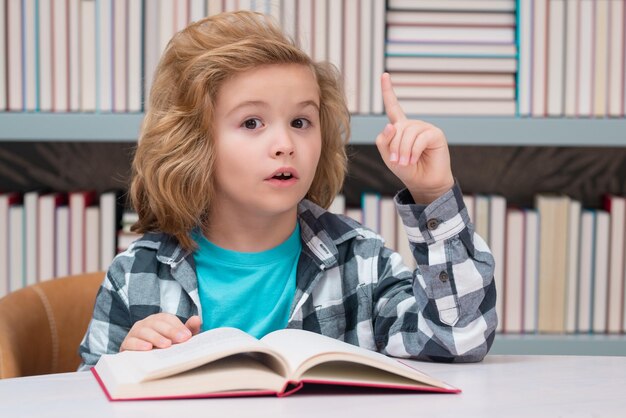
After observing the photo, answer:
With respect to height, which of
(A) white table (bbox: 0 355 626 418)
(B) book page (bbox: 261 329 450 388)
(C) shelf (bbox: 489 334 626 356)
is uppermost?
(B) book page (bbox: 261 329 450 388)

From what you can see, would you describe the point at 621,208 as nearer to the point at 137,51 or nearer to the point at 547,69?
the point at 547,69

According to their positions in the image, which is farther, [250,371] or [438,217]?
[438,217]

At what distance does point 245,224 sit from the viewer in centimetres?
126

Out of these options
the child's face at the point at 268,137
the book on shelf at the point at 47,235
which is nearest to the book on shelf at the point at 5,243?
the book on shelf at the point at 47,235

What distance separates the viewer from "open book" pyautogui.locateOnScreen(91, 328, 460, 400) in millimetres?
771

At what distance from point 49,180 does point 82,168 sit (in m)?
0.08

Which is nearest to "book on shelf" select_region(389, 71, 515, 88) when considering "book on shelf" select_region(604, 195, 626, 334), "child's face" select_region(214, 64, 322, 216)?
"book on shelf" select_region(604, 195, 626, 334)

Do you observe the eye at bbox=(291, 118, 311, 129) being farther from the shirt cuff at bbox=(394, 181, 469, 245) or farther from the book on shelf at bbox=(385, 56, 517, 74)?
the book on shelf at bbox=(385, 56, 517, 74)

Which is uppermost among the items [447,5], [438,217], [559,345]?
[447,5]

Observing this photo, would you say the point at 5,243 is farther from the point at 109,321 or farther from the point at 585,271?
the point at 585,271

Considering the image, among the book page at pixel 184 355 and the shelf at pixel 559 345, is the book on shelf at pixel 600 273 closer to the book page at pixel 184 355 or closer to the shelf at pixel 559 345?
the shelf at pixel 559 345

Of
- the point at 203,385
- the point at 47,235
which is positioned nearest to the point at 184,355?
the point at 203,385

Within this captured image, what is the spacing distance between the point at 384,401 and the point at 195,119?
60 cm

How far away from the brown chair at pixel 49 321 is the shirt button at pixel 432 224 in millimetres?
525
